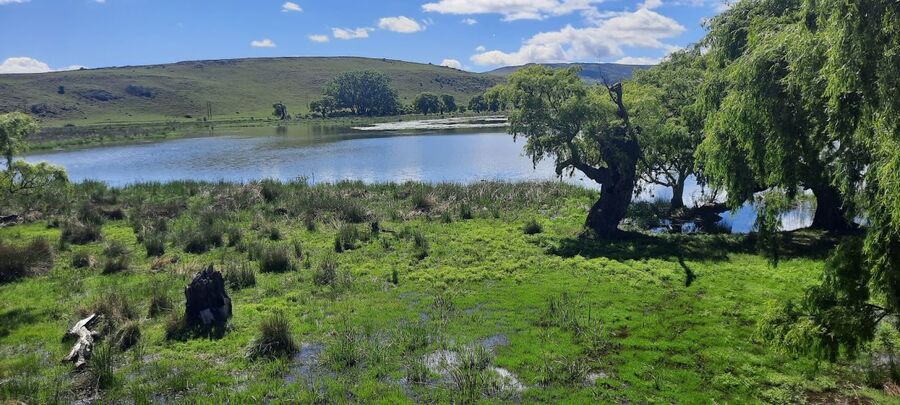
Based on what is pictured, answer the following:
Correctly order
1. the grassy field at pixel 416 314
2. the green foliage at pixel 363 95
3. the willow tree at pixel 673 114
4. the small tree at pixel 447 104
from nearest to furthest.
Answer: the grassy field at pixel 416 314 → the willow tree at pixel 673 114 → the small tree at pixel 447 104 → the green foliage at pixel 363 95

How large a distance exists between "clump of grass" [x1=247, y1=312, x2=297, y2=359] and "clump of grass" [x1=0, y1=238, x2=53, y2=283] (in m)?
10.3

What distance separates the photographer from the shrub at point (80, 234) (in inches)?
815

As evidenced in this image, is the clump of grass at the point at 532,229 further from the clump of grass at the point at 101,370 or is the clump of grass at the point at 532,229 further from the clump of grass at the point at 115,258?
the clump of grass at the point at 101,370

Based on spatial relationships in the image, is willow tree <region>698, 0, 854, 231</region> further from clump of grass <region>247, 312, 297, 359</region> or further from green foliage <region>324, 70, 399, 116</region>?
green foliage <region>324, 70, 399, 116</region>

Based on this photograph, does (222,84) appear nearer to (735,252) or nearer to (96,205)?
(96,205)

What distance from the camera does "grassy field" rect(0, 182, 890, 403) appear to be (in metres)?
9.61

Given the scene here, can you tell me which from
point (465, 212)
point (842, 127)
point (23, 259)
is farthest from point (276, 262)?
point (842, 127)

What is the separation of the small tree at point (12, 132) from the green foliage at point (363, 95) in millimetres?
129245

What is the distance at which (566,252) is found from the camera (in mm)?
18703

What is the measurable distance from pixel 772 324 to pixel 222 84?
199 m

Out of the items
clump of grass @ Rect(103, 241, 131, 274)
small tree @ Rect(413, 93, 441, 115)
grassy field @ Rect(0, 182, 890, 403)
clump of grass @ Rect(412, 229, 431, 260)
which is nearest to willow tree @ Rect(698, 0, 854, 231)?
grassy field @ Rect(0, 182, 890, 403)

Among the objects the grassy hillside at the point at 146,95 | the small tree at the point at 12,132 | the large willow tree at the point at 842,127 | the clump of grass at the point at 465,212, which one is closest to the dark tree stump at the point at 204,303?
the small tree at the point at 12,132

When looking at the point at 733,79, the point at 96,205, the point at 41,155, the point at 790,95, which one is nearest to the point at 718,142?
the point at 733,79

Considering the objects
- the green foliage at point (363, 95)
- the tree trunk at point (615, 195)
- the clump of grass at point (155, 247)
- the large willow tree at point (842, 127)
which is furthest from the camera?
the green foliage at point (363, 95)
